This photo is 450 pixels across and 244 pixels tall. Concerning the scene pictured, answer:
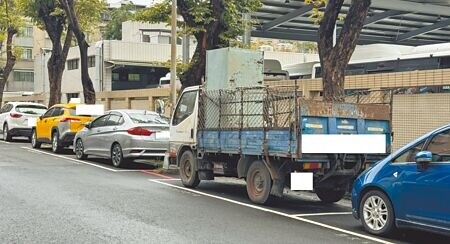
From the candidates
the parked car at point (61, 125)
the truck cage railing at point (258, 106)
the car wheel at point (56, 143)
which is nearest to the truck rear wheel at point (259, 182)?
the truck cage railing at point (258, 106)

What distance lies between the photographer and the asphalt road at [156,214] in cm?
735

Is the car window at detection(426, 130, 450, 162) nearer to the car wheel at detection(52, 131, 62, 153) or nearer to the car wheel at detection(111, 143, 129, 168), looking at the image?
the car wheel at detection(111, 143, 129, 168)

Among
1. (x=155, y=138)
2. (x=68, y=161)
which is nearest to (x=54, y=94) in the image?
(x=68, y=161)

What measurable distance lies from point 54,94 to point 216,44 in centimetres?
1422

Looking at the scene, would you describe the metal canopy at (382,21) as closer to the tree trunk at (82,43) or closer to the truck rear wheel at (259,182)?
the tree trunk at (82,43)

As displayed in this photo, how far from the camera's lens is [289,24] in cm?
3331

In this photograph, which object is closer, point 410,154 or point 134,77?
point 410,154

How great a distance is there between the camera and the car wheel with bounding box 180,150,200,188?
11875 mm

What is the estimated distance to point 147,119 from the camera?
51.9 feet

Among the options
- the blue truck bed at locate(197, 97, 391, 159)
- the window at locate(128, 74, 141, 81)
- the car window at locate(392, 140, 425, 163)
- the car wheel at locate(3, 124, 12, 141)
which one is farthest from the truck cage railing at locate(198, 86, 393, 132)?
the window at locate(128, 74, 141, 81)

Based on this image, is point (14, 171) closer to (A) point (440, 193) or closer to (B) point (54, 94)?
(A) point (440, 193)

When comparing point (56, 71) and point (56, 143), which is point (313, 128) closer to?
point (56, 143)

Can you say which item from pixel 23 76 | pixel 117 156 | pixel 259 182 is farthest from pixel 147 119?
pixel 23 76

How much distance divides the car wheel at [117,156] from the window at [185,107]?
3435 mm
